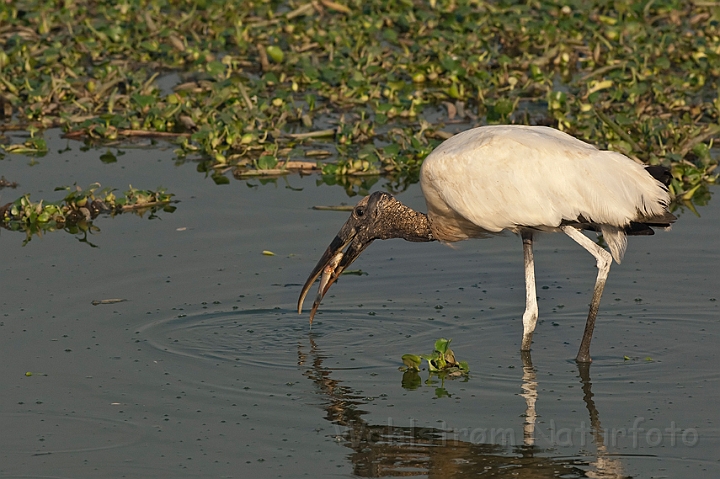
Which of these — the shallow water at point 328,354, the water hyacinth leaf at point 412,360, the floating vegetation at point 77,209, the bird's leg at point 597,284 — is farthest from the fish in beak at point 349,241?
the floating vegetation at point 77,209

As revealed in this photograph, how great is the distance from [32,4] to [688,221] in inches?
330

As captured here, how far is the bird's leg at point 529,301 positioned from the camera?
295 inches

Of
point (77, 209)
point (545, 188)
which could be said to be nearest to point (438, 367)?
point (545, 188)

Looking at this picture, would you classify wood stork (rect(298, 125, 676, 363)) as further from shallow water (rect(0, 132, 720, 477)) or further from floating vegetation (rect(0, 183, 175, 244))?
floating vegetation (rect(0, 183, 175, 244))

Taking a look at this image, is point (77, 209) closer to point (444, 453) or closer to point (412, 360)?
point (412, 360)

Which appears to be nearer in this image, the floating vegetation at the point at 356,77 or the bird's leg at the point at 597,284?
the bird's leg at the point at 597,284

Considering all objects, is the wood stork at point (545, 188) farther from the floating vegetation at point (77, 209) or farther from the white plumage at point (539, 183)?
the floating vegetation at point (77, 209)

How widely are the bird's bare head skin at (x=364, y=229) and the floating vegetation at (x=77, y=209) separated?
8.11ft

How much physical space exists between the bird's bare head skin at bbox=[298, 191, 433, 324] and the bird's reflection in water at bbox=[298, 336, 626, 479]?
1.20 metres

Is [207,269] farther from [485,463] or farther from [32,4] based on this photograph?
[32,4]

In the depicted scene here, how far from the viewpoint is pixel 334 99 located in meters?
12.3

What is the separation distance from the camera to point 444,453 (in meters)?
6.12

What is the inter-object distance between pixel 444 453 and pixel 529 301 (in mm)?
1690

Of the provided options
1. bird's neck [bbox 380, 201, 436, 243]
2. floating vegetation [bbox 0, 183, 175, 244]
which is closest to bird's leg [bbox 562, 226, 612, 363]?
bird's neck [bbox 380, 201, 436, 243]
